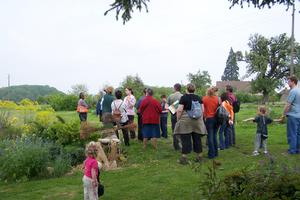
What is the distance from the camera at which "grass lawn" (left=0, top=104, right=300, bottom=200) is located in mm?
8398

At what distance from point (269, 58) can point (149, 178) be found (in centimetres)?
6807

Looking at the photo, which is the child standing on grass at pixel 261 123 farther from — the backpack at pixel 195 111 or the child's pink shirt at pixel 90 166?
the child's pink shirt at pixel 90 166

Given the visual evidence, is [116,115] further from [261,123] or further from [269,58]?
[269,58]

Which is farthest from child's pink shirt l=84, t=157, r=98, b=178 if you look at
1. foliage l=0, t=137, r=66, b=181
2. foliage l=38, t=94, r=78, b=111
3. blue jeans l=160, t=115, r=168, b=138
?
A: foliage l=38, t=94, r=78, b=111

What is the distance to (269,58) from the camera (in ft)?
244

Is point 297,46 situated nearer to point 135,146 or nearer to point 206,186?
point 135,146

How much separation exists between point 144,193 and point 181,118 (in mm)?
2885

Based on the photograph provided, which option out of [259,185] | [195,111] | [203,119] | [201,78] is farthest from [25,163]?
[201,78]

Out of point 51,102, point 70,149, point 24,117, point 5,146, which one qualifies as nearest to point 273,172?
point 70,149

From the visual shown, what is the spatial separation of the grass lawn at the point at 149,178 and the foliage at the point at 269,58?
60.8 meters

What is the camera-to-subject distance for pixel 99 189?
748 cm

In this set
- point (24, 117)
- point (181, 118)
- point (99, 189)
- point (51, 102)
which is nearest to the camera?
point (99, 189)

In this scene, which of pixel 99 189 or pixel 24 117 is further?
pixel 24 117

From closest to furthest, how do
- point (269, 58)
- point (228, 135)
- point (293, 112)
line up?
point (293, 112), point (228, 135), point (269, 58)
